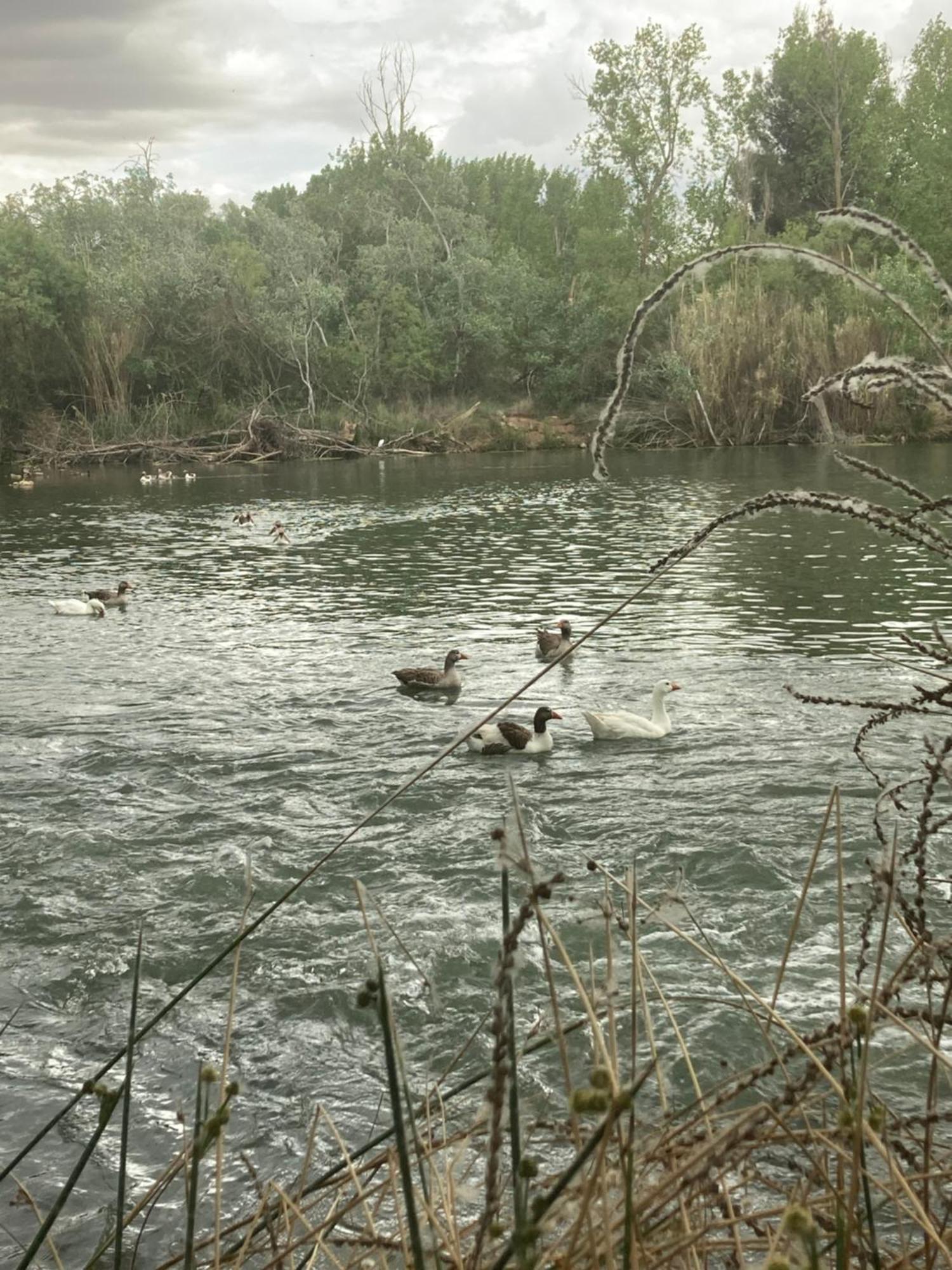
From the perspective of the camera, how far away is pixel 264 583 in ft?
53.1

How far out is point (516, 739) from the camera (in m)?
8.66

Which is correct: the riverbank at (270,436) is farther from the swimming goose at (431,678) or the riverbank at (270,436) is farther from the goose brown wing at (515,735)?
the goose brown wing at (515,735)

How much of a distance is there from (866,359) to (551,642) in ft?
30.6

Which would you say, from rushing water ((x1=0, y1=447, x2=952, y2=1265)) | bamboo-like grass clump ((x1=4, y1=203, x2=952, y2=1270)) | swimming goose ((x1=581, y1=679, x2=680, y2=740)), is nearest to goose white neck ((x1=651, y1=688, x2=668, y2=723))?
swimming goose ((x1=581, y1=679, x2=680, y2=740))

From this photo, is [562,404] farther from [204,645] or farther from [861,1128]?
[861,1128]

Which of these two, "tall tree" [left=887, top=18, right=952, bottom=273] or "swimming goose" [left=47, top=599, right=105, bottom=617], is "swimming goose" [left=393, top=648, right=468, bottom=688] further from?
"tall tree" [left=887, top=18, right=952, bottom=273]

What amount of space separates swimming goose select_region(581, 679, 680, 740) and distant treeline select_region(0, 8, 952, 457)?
101 ft

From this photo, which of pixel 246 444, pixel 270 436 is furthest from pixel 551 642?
pixel 270 436

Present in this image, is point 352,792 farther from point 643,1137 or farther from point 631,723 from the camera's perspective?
point 643,1137

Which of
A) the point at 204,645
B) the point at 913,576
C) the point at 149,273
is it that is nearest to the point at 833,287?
the point at 149,273

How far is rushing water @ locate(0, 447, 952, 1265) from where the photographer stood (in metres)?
4.82

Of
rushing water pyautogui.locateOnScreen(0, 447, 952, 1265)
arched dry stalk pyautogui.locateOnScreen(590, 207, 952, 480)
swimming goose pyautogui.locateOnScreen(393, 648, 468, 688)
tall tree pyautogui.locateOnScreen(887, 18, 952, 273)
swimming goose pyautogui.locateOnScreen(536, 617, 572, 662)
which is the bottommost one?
rushing water pyautogui.locateOnScreen(0, 447, 952, 1265)

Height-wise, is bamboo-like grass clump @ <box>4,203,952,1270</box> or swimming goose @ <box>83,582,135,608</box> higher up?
bamboo-like grass clump @ <box>4,203,952,1270</box>

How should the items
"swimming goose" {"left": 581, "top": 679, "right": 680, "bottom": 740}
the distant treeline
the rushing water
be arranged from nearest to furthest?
the rushing water < "swimming goose" {"left": 581, "top": 679, "right": 680, "bottom": 740} < the distant treeline
